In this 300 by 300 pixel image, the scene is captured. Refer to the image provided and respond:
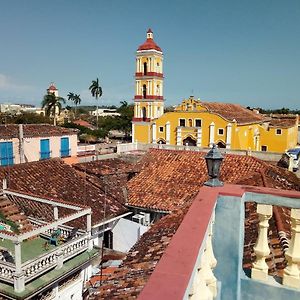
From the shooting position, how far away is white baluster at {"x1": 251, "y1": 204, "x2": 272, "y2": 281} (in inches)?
108

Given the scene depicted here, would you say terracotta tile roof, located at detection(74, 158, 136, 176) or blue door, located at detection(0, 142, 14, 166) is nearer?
terracotta tile roof, located at detection(74, 158, 136, 176)

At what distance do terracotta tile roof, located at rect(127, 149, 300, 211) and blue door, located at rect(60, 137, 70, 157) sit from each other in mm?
9207

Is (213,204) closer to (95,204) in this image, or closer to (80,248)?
(80,248)

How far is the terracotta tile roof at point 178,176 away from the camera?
42.5 feet

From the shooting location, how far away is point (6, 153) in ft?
66.8

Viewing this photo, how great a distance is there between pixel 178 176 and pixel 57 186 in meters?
5.04

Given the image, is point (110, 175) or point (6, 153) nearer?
point (110, 175)

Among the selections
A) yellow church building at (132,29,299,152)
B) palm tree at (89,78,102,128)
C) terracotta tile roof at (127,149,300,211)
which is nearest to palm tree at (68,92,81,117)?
palm tree at (89,78,102,128)

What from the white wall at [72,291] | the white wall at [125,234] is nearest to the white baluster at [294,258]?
the white wall at [72,291]

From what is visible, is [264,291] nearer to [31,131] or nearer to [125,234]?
[125,234]

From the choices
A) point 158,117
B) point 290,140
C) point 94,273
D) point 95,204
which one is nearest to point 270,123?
point 290,140

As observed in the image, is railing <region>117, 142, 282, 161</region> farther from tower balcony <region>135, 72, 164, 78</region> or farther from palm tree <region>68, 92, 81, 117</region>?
palm tree <region>68, 92, 81, 117</region>

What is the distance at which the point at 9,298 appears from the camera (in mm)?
7254

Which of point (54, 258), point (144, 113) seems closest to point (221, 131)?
point (144, 113)
